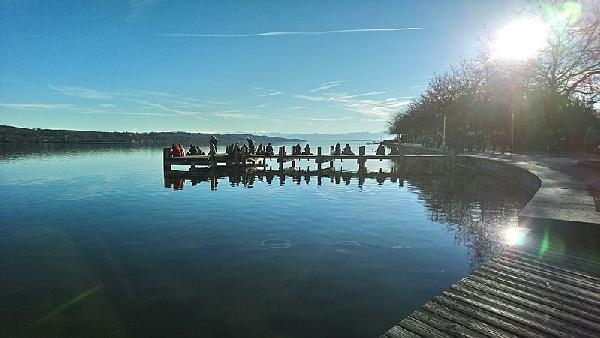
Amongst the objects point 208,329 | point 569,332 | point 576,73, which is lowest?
point 208,329

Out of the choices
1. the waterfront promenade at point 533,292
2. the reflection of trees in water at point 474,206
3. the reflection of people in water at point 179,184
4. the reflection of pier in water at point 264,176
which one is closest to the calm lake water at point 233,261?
the reflection of trees in water at point 474,206

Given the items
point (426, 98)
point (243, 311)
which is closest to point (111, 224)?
point (243, 311)

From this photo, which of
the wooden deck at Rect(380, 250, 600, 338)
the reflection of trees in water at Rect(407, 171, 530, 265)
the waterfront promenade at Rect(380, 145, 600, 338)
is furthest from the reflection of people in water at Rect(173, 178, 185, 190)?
the wooden deck at Rect(380, 250, 600, 338)

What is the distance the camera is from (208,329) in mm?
5996

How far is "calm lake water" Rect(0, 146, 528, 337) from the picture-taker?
20.7 feet

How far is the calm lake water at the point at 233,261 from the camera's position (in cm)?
632

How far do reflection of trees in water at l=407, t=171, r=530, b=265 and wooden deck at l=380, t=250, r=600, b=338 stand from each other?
11.3 ft

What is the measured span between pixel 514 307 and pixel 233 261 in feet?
20.1

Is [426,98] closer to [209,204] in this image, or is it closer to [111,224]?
[209,204]

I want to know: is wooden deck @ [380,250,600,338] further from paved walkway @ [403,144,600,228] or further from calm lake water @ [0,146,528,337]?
paved walkway @ [403,144,600,228]

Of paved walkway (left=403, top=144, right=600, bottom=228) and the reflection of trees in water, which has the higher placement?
paved walkway (left=403, top=144, right=600, bottom=228)

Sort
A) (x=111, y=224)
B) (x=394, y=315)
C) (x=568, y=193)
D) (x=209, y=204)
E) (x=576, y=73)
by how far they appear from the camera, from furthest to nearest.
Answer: (x=576, y=73) < (x=209, y=204) < (x=111, y=224) < (x=568, y=193) < (x=394, y=315)

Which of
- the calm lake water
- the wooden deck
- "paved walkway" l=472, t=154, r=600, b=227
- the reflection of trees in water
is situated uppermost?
"paved walkway" l=472, t=154, r=600, b=227

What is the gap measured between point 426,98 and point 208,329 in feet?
227
